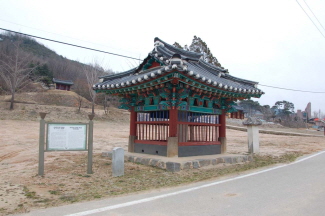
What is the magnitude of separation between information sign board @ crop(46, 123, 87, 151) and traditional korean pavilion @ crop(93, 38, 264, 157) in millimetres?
2892

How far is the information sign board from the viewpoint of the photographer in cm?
774

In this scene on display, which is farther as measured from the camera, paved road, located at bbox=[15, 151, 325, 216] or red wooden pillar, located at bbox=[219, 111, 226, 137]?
red wooden pillar, located at bbox=[219, 111, 226, 137]

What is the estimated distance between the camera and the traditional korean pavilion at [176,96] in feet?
30.7

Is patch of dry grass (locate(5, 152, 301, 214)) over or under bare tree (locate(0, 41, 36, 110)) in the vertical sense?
under

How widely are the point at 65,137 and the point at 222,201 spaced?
17.1ft

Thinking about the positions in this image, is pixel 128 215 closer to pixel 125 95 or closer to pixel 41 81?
pixel 125 95

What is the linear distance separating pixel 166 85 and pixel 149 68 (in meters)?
2.46

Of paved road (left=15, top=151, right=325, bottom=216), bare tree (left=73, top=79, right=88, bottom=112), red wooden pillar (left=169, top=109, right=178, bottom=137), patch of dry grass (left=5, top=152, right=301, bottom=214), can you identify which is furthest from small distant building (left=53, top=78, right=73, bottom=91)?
paved road (left=15, top=151, right=325, bottom=216)

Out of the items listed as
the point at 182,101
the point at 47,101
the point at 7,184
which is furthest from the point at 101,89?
the point at 47,101

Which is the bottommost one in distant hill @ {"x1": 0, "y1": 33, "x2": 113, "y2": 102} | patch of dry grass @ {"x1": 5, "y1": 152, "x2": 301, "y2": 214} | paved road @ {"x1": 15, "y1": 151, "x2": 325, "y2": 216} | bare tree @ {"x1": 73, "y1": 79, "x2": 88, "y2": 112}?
patch of dry grass @ {"x1": 5, "y1": 152, "x2": 301, "y2": 214}

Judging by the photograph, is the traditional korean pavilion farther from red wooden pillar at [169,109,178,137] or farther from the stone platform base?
the stone platform base

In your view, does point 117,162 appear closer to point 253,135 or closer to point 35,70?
point 253,135

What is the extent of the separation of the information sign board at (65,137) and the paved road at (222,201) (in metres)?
3.13

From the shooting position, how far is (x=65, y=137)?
795 cm
